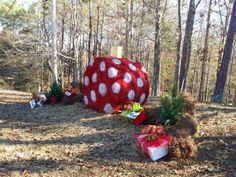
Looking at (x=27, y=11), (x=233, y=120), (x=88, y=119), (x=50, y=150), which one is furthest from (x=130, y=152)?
(x=27, y=11)

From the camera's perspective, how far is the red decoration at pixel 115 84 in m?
6.07

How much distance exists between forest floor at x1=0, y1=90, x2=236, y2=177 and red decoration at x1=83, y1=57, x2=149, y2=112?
0.30 meters

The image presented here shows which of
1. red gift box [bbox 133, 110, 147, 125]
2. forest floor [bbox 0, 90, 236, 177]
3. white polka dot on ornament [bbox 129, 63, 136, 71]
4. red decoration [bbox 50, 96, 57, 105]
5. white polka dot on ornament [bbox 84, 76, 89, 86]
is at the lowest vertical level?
forest floor [bbox 0, 90, 236, 177]

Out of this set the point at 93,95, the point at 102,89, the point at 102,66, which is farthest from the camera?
the point at 93,95

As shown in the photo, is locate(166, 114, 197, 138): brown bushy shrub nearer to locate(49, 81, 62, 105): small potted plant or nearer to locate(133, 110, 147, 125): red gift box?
locate(133, 110, 147, 125): red gift box

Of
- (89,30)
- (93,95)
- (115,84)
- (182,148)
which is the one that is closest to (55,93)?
(93,95)

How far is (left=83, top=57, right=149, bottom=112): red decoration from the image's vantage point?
607cm

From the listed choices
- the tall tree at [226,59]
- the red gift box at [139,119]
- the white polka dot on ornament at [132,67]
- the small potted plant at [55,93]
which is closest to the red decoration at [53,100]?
the small potted plant at [55,93]

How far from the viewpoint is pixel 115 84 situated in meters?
6.05

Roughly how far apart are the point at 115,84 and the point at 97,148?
1.75 m

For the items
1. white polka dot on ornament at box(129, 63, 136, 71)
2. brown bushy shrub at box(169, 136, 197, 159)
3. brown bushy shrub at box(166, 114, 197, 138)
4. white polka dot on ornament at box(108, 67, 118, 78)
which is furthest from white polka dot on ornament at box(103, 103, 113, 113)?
brown bushy shrub at box(169, 136, 197, 159)

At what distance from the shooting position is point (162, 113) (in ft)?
16.6

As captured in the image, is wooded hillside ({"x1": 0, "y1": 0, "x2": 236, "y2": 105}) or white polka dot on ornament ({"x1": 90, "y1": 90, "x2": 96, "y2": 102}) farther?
wooded hillside ({"x1": 0, "y1": 0, "x2": 236, "y2": 105})

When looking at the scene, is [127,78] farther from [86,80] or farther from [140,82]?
[86,80]
